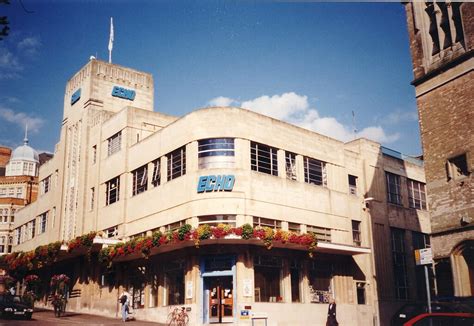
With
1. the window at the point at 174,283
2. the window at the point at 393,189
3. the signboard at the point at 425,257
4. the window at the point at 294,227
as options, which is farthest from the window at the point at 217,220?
the window at the point at 393,189

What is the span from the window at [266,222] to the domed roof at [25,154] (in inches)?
2254

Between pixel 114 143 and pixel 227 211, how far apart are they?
1454 centimetres

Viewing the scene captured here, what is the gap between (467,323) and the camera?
17.8 meters

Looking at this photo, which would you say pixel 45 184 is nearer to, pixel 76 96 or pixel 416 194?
pixel 76 96

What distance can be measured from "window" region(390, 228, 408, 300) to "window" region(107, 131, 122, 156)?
22.1 m

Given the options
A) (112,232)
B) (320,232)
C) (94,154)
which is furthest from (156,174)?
(320,232)

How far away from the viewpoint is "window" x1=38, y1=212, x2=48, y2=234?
49503mm

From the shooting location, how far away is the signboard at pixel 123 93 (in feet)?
150

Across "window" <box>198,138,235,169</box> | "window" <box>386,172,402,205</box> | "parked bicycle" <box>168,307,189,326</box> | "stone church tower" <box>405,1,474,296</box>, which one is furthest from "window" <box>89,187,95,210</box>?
"stone church tower" <box>405,1,474,296</box>

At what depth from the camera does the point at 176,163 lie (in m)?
32.8

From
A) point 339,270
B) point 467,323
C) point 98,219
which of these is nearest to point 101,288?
point 98,219

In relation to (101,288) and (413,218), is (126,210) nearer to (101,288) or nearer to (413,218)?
(101,288)

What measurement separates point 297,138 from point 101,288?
701 inches

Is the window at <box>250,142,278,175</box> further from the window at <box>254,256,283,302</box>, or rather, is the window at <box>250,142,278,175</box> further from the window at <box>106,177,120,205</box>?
the window at <box>106,177,120,205</box>
